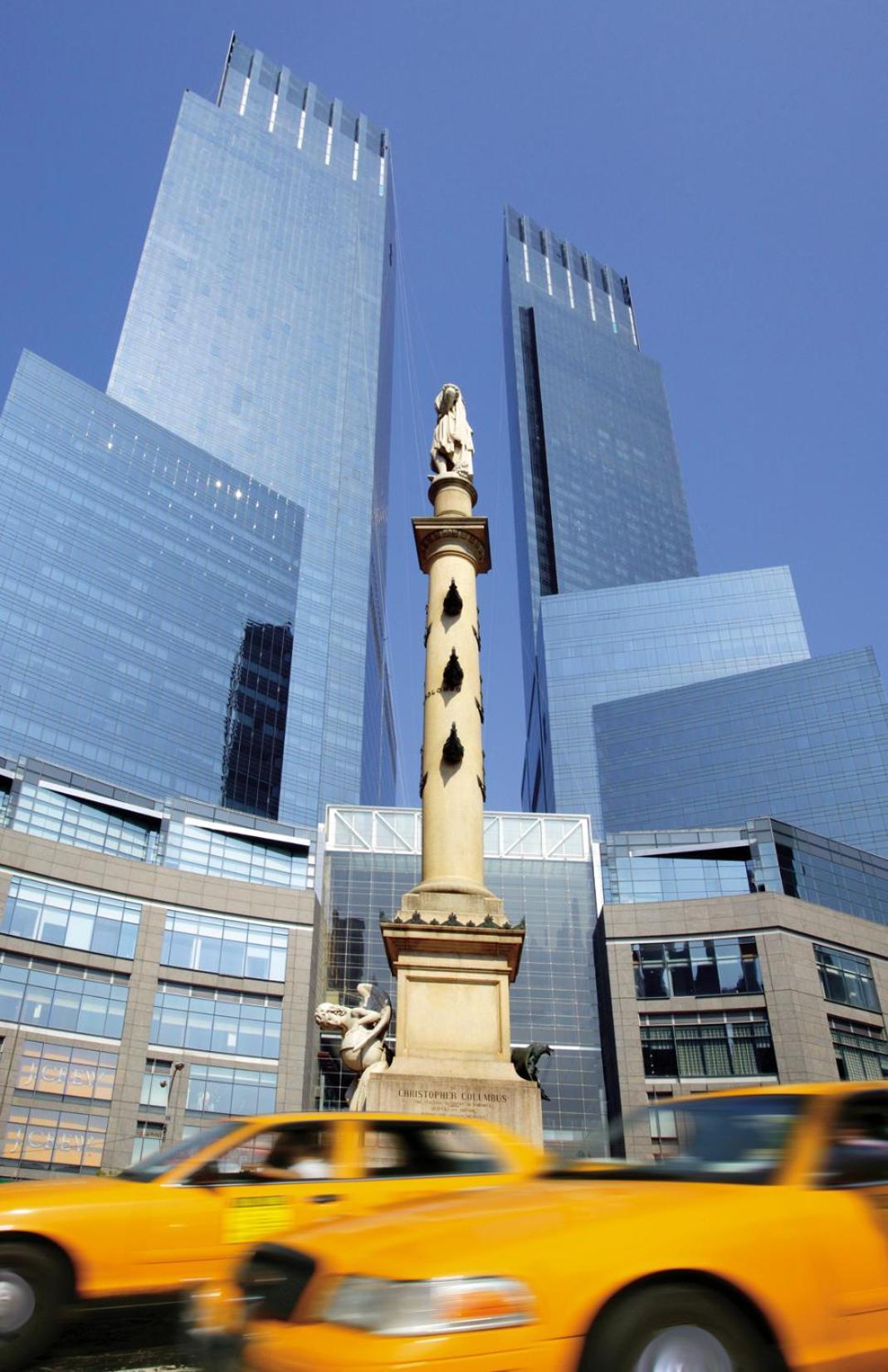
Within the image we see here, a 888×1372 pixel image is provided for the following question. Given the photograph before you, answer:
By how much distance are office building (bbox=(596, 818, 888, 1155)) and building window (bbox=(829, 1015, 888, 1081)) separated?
68 millimetres

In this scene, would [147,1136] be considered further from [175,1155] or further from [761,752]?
[761,752]

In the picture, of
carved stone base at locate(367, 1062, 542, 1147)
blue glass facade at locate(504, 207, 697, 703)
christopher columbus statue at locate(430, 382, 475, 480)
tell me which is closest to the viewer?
carved stone base at locate(367, 1062, 542, 1147)

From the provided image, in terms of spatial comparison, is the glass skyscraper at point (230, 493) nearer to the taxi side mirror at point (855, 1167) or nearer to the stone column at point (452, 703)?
the stone column at point (452, 703)

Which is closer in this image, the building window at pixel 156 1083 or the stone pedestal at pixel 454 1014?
the stone pedestal at pixel 454 1014

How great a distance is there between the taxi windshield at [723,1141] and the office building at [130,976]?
143 feet

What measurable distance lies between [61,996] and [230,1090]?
9801mm

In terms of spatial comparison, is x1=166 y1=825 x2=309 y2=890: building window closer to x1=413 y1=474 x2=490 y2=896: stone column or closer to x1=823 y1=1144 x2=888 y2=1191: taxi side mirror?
x1=413 y1=474 x2=490 y2=896: stone column

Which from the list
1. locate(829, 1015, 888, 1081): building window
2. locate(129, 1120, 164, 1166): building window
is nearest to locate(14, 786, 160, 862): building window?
locate(129, 1120, 164, 1166): building window

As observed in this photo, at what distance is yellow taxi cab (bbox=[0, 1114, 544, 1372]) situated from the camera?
19.9 ft

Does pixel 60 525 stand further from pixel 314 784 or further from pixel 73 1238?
pixel 73 1238

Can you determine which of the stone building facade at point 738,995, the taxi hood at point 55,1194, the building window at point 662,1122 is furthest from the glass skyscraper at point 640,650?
the taxi hood at point 55,1194

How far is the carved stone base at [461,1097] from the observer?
15148 millimetres

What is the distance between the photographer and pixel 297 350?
468 feet

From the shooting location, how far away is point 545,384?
17525cm
